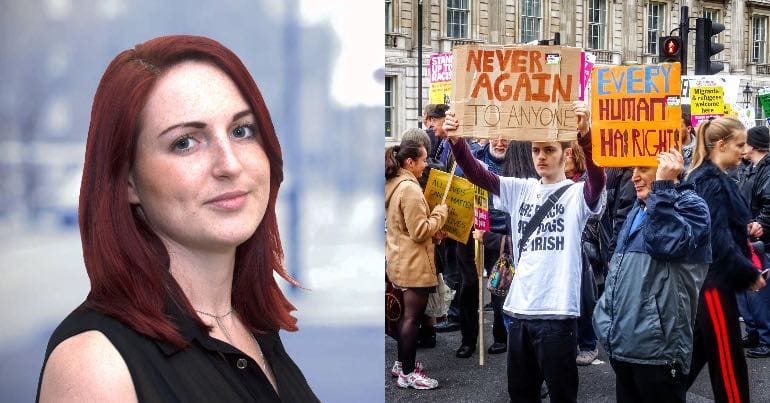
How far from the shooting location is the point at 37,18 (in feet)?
6.19

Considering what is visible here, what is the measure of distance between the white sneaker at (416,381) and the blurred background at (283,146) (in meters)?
3.98

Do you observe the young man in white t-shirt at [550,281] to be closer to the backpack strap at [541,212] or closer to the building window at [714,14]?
the backpack strap at [541,212]

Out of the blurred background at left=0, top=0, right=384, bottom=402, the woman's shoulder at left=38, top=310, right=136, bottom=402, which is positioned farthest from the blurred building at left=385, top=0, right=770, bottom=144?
the woman's shoulder at left=38, top=310, right=136, bottom=402

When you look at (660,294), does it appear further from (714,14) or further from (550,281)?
(714,14)

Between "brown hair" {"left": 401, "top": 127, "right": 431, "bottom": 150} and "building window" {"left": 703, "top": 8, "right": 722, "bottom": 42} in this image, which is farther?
"building window" {"left": 703, "top": 8, "right": 722, "bottom": 42}

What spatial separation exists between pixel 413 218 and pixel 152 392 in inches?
174

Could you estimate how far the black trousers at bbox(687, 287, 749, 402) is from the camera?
4.58 meters

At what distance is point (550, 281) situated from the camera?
432cm

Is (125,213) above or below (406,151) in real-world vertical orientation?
below

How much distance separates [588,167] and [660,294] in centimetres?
80

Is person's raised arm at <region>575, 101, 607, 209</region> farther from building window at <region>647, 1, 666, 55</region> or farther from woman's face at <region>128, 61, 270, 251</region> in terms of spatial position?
building window at <region>647, 1, 666, 55</region>

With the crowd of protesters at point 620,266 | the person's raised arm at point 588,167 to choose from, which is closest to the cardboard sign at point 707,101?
the crowd of protesters at point 620,266

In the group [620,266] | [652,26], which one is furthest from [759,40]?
[620,266]

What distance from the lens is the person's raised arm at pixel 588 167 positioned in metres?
4.34
